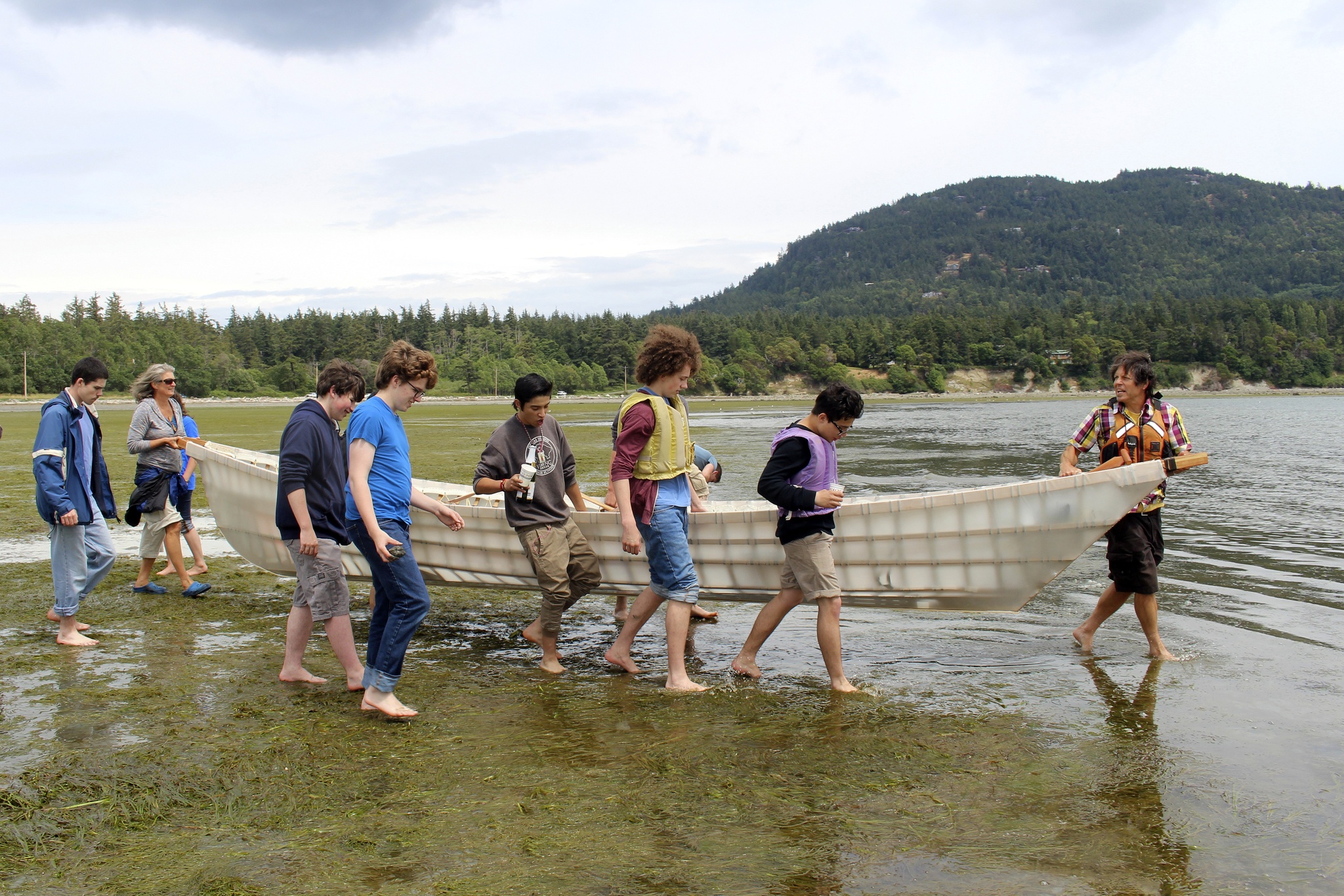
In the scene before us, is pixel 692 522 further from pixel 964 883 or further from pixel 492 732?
pixel 964 883

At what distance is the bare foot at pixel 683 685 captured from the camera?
18.4 feet

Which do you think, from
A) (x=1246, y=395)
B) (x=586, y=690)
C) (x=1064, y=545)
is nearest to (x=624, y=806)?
(x=586, y=690)

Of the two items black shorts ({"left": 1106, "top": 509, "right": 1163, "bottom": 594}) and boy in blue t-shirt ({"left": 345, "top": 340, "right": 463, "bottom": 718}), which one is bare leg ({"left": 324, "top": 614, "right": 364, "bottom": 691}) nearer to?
boy in blue t-shirt ({"left": 345, "top": 340, "right": 463, "bottom": 718})

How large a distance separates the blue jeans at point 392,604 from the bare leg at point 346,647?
1.41 feet

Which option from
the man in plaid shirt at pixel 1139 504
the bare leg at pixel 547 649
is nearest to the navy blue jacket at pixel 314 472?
the bare leg at pixel 547 649

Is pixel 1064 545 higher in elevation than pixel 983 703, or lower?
higher

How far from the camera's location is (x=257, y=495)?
295 inches

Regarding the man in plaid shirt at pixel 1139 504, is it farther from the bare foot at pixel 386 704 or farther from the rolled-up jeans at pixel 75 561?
the rolled-up jeans at pixel 75 561

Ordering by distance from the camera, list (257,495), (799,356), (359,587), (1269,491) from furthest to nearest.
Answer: (799,356), (1269,491), (359,587), (257,495)

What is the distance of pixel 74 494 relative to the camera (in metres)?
6.49

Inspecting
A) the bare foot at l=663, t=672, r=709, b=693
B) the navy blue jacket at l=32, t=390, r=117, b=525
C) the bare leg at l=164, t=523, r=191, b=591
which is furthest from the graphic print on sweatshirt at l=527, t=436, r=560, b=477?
the bare leg at l=164, t=523, r=191, b=591

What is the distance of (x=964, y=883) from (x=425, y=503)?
3.89m

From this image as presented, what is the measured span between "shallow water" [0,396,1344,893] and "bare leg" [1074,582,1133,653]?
0.57 feet

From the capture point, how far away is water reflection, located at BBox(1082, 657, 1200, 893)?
3463mm
